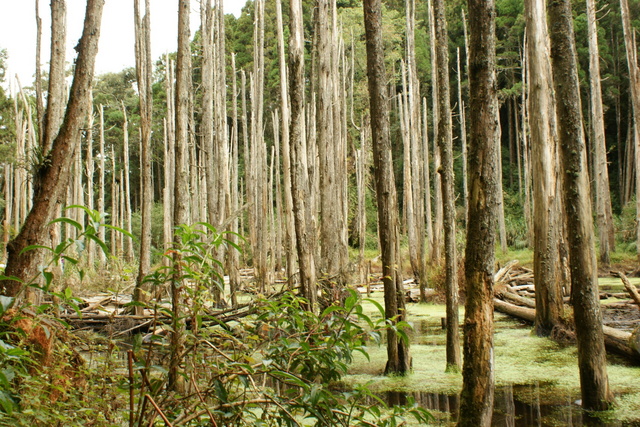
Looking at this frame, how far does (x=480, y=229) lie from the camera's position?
312 centimetres

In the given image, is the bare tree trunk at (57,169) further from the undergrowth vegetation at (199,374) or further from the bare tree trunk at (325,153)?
the bare tree trunk at (325,153)

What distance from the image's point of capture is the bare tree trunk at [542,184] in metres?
6.99

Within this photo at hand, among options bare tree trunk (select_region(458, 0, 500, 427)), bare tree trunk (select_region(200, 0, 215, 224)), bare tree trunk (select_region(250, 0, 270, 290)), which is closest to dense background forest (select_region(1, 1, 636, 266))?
bare tree trunk (select_region(250, 0, 270, 290))

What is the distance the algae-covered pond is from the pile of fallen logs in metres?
0.18

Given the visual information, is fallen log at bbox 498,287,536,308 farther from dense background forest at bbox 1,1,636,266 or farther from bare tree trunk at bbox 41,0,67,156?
dense background forest at bbox 1,1,636,266

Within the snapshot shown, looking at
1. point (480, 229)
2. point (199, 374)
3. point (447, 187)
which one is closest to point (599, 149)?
point (447, 187)

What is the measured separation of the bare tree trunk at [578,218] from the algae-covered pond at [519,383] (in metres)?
0.26

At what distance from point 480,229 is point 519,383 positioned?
2615mm

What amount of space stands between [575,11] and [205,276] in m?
27.2

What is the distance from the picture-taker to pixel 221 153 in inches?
451

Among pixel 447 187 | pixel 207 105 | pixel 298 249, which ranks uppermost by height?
pixel 207 105

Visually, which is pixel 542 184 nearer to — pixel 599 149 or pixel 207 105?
pixel 207 105

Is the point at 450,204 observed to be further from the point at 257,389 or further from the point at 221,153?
the point at 221,153

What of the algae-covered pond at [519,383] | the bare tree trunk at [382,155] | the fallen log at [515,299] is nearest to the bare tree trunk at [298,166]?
the bare tree trunk at [382,155]
